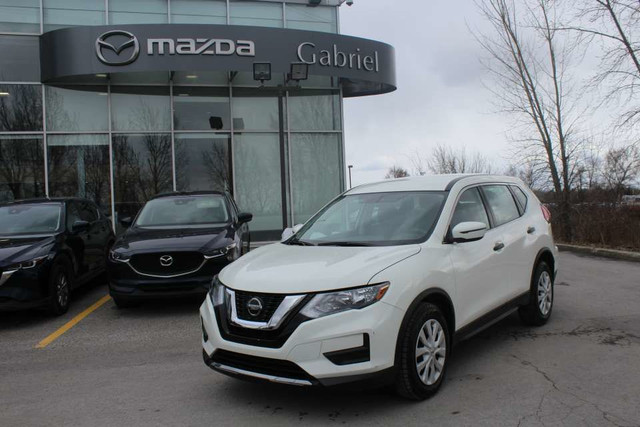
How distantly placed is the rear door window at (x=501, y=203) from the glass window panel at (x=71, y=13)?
12.8 m

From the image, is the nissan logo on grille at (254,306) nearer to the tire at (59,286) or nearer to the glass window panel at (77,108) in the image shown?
the tire at (59,286)

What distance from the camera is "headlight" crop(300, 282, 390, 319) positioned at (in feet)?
11.1

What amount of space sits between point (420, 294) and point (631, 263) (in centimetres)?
834

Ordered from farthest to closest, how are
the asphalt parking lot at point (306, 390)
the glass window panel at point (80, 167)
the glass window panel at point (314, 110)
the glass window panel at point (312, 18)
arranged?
the glass window panel at point (314, 110) → the glass window panel at point (312, 18) → the glass window panel at point (80, 167) → the asphalt parking lot at point (306, 390)

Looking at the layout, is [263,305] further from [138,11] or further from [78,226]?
[138,11]

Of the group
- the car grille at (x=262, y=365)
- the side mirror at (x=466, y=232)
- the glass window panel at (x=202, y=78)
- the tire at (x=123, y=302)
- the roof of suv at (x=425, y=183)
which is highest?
the glass window panel at (x=202, y=78)

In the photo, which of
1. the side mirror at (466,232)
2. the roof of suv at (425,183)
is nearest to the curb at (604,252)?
the roof of suv at (425,183)

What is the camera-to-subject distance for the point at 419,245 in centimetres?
402

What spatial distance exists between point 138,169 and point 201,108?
8.18ft

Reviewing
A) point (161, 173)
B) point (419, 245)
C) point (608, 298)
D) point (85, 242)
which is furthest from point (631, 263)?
point (161, 173)

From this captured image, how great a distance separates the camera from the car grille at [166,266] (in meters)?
6.66

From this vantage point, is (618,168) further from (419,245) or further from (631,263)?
(419,245)

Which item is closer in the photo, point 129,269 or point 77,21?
point 129,269

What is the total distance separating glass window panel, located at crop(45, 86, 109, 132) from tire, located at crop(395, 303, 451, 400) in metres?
12.7
